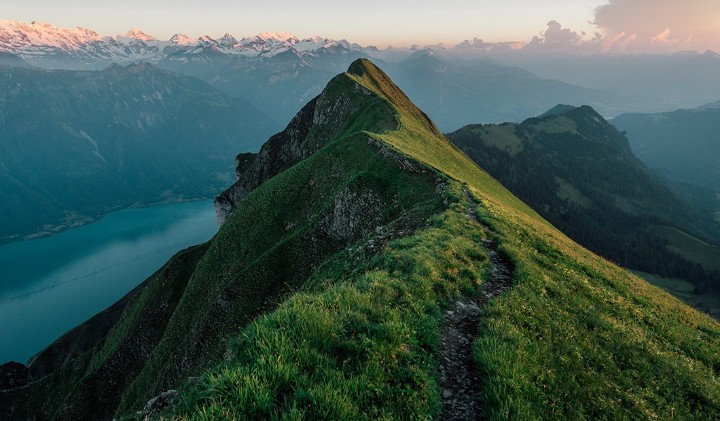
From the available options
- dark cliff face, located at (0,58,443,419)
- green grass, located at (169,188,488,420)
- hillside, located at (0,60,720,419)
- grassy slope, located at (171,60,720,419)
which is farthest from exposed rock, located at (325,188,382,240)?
green grass, located at (169,188,488,420)

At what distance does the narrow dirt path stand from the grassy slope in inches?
12.9

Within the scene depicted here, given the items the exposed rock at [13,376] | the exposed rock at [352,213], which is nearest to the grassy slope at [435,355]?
the exposed rock at [352,213]

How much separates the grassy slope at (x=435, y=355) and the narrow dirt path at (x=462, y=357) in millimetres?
327

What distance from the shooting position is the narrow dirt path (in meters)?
8.05

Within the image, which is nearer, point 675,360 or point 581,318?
point 675,360

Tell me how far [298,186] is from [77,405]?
51.6 m

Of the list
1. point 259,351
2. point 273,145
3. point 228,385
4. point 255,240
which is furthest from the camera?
point 273,145

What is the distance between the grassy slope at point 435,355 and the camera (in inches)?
281

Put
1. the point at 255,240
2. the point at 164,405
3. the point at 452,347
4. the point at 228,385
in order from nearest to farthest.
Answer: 1. the point at 228,385
2. the point at 164,405
3. the point at 452,347
4. the point at 255,240

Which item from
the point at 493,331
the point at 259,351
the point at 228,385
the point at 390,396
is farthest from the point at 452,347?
the point at 228,385

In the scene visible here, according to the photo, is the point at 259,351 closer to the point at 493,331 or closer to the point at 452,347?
the point at 452,347

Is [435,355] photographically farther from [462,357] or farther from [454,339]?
[454,339]

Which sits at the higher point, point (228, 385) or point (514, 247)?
point (228, 385)

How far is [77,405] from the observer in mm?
59000
